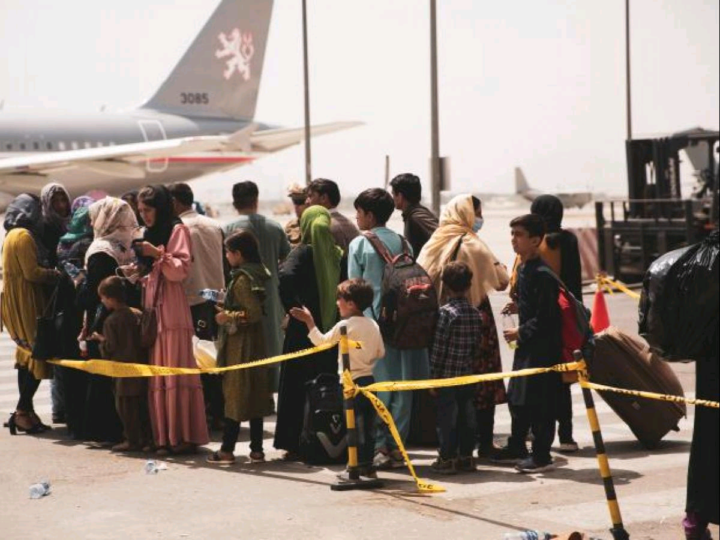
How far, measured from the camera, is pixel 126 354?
1059cm

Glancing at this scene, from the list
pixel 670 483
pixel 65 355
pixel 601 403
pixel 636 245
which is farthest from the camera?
pixel 636 245

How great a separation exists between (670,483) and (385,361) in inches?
76.7

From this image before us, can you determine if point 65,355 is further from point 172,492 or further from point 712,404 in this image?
point 712,404

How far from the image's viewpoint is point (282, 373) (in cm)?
1010

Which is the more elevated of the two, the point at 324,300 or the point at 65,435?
the point at 324,300

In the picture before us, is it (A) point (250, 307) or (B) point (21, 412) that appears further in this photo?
(B) point (21, 412)

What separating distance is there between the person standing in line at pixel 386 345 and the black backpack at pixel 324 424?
0.25 metres

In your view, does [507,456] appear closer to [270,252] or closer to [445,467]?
[445,467]

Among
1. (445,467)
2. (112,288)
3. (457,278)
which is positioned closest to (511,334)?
(457,278)

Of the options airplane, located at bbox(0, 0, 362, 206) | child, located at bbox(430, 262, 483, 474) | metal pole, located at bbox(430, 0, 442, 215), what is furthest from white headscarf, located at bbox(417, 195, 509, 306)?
airplane, located at bbox(0, 0, 362, 206)

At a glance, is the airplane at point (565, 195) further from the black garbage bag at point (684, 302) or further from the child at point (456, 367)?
the black garbage bag at point (684, 302)

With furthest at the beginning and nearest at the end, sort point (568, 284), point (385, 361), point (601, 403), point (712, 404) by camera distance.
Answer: point (601, 403)
point (568, 284)
point (385, 361)
point (712, 404)

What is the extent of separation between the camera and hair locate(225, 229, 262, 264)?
1006 centimetres

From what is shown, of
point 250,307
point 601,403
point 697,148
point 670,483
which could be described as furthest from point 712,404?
point 697,148
